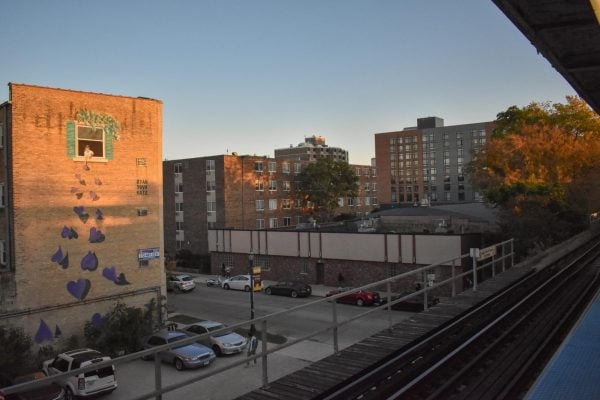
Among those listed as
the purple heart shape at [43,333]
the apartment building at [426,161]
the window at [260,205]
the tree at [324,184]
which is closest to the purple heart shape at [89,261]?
the purple heart shape at [43,333]

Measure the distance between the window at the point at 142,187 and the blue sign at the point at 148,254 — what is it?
3502mm

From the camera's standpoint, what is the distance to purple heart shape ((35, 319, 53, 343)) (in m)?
24.6

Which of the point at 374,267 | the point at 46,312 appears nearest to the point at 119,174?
the point at 46,312

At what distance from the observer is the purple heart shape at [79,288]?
25.9 metres

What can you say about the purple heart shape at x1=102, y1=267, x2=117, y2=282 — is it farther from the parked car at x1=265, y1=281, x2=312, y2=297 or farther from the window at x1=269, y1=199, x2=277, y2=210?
the window at x1=269, y1=199, x2=277, y2=210

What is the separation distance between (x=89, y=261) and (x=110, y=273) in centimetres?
152

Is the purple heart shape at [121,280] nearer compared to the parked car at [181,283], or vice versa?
the purple heart shape at [121,280]

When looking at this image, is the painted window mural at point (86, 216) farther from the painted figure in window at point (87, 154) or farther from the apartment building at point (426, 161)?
the apartment building at point (426, 161)

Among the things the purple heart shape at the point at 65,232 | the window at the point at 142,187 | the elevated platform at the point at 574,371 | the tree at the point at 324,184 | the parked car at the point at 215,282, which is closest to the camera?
the elevated platform at the point at 574,371

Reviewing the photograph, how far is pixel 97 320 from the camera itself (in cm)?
2698

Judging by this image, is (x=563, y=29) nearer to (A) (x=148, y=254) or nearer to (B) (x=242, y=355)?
(B) (x=242, y=355)

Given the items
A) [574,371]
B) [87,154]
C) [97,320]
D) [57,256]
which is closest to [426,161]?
[87,154]

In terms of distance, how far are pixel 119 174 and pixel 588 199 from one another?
31.3 m

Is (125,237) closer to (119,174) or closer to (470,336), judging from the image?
(119,174)
